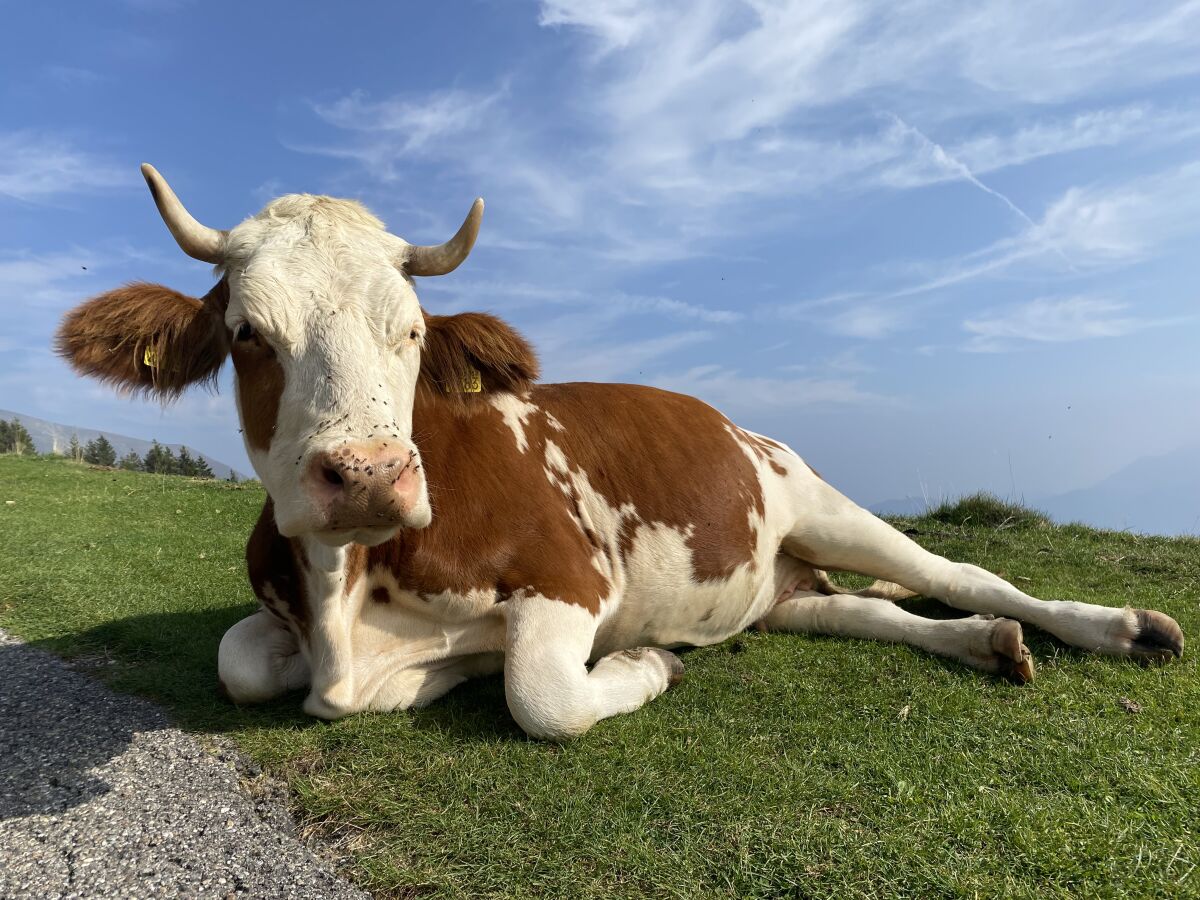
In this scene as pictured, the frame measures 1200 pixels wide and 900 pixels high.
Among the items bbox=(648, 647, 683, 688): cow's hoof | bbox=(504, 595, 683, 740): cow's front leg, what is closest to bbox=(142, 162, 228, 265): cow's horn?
bbox=(504, 595, 683, 740): cow's front leg

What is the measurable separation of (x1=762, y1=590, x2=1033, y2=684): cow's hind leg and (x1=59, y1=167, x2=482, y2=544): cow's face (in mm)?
3501

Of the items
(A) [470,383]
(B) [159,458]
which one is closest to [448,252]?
(A) [470,383]

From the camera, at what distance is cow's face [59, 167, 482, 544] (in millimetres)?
3033

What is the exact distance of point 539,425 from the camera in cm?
508

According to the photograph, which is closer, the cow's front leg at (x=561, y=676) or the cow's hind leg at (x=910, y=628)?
the cow's front leg at (x=561, y=676)

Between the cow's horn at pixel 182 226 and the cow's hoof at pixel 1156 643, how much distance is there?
5.69 meters

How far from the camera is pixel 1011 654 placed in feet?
15.1

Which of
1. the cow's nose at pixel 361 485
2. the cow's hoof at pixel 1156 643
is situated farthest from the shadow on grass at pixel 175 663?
the cow's hoof at pixel 1156 643

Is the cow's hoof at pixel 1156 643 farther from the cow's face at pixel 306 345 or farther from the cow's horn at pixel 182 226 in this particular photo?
the cow's horn at pixel 182 226

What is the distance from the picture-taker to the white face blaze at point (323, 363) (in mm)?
3033

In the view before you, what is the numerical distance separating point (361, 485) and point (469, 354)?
156 centimetres

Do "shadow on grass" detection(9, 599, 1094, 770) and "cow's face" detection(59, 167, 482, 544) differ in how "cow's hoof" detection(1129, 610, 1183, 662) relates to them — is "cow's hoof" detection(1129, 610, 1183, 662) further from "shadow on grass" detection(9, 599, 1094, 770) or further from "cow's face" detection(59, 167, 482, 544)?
"cow's face" detection(59, 167, 482, 544)

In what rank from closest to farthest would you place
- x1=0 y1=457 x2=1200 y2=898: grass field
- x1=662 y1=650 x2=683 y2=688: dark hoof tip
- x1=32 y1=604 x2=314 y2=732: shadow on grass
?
1. x1=0 y1=457 x2=1200 y2=898: grass field
2. x1=32 y1=604 x2=314 y2=732: shadow on grass
3. x1=662 y1=650 x2=683 y2=688: dark hoof tip

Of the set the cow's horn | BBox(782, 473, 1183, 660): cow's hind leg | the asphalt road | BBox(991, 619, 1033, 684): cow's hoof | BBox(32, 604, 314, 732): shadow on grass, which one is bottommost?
the asphalt road
